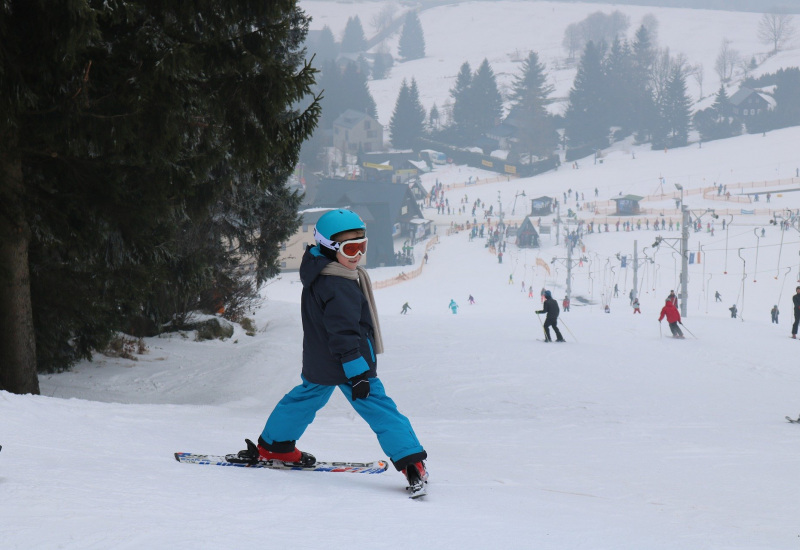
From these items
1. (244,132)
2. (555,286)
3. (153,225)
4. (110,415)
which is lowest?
(555,286)

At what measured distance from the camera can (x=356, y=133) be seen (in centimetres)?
11350

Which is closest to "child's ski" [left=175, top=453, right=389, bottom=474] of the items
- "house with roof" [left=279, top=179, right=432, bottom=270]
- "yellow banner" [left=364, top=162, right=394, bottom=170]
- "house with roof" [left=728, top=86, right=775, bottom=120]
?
"house with roof" [left=279, top=179, right=432, bottom=270]

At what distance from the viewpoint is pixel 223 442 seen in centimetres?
518

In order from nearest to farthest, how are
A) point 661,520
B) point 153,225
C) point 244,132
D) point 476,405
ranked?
point 661,520 → point 244,132 → point 153,225 → point 476,405

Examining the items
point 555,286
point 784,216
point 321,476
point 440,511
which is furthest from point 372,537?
point 784,216

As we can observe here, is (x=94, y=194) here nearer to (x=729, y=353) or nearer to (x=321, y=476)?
(x=321, y=476)

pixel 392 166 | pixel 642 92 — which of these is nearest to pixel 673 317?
pixel 392 166

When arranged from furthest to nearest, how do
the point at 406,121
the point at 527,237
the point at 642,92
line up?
the point at 642,92 → the point at 406,121 → the point at 527,237

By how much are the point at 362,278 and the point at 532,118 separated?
108717 millimetres

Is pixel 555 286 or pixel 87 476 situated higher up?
pixel 87 476

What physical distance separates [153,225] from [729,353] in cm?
1192

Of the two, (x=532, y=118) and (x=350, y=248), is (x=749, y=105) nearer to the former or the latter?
(x=532, y=118)

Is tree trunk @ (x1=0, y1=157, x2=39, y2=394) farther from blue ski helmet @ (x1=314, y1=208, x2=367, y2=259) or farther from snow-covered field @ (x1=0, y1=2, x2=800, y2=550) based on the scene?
blue ski helmet @ (x1=314, y1=208, x2=367, y2=259)

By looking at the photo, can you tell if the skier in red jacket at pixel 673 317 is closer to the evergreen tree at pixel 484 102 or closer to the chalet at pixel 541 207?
the chalet at pixel 541 207
